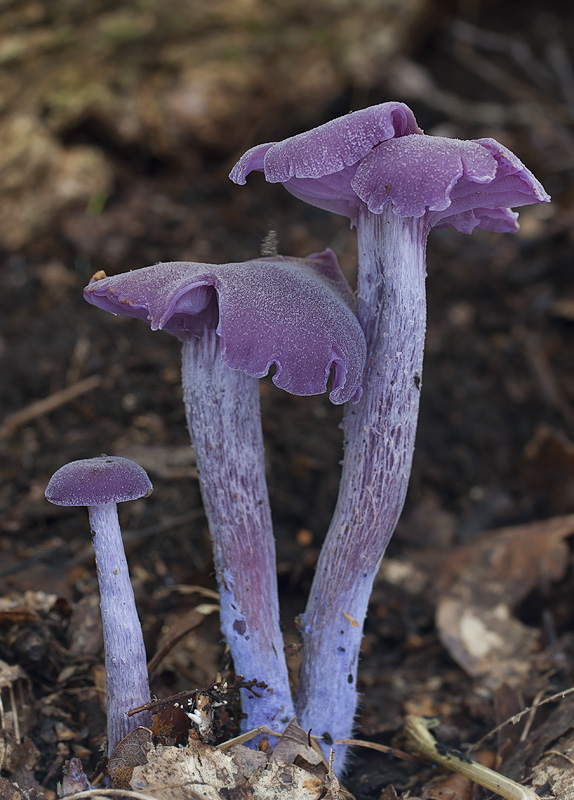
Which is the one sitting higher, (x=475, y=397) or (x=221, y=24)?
(x=221, y=24)

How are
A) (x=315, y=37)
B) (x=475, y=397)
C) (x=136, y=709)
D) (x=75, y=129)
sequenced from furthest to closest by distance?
(x=315, y=37)
(x=75, y=129)
(x=475, y=397)
(x=136, y=709)

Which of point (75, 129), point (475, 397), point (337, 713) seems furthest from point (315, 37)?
point (337, 713)

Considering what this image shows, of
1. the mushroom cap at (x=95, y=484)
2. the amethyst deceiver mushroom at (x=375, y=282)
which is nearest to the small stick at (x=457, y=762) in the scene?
the amethyst deceiver mushroom at (x=375, y=282)

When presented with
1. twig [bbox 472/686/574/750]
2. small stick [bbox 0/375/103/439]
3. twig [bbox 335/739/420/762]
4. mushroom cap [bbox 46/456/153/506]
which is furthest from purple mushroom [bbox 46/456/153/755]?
small stick [bbox 0/375/103/439]

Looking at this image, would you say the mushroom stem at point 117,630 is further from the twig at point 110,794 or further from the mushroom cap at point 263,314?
the mushroom cap at point 263,314

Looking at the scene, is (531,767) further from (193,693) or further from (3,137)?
(3,137)

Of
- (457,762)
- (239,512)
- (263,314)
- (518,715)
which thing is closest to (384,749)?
(457,762)

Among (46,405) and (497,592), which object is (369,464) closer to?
(497,592)
